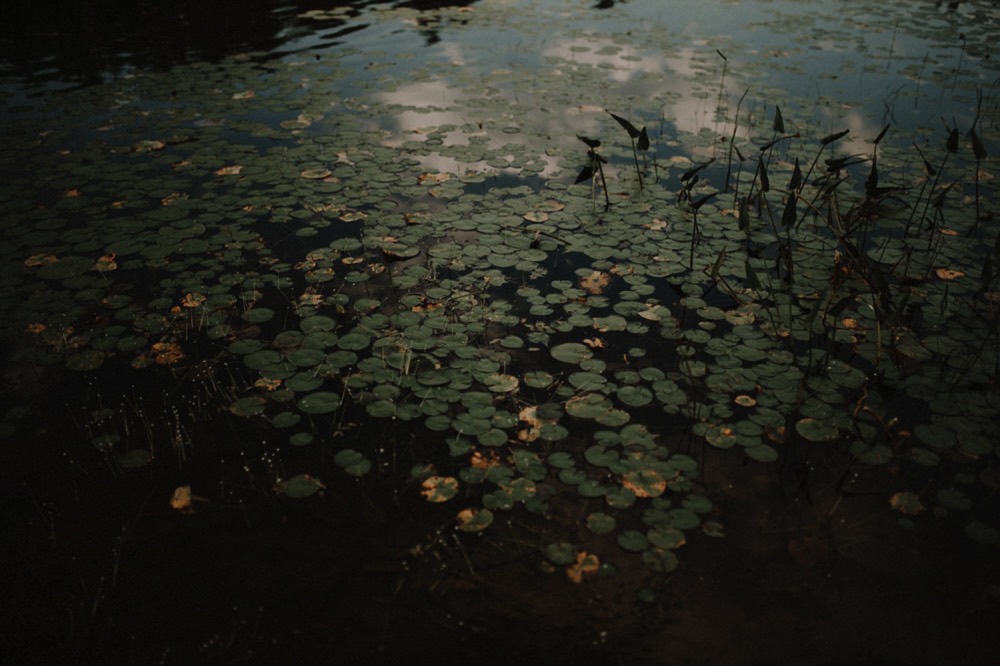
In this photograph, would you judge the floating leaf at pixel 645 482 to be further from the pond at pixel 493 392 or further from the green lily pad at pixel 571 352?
the green lily pad at pixel 571 352

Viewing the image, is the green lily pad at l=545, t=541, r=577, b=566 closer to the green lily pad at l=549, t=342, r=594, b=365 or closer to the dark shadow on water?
the green lily pad at l=549, t=342, r=594, b=365

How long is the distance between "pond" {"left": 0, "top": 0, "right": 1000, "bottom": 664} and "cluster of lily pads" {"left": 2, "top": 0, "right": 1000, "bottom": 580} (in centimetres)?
2

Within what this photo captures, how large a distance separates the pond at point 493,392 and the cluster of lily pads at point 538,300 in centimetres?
2

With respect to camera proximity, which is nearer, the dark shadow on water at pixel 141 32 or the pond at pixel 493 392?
the pond at pixel 493 392

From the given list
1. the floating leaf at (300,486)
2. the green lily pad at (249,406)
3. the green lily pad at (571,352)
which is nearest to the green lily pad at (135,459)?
the green lily pad at (249,406)

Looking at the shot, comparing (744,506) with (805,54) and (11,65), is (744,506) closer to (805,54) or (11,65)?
(805,54)

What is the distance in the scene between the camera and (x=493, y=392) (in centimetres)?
246

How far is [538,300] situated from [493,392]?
0.65 metres

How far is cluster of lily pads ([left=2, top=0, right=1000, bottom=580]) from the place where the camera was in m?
2.24

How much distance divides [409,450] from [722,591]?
1.00 m

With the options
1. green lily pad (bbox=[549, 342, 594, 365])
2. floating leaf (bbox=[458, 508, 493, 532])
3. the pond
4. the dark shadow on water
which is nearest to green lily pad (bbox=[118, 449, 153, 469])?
the pond

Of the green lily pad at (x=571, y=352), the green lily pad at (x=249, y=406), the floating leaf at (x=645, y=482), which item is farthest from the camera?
the green lily pad at (x=571, y=352)

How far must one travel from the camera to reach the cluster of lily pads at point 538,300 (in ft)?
7.34

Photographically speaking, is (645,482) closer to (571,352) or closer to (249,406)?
(571,352)
